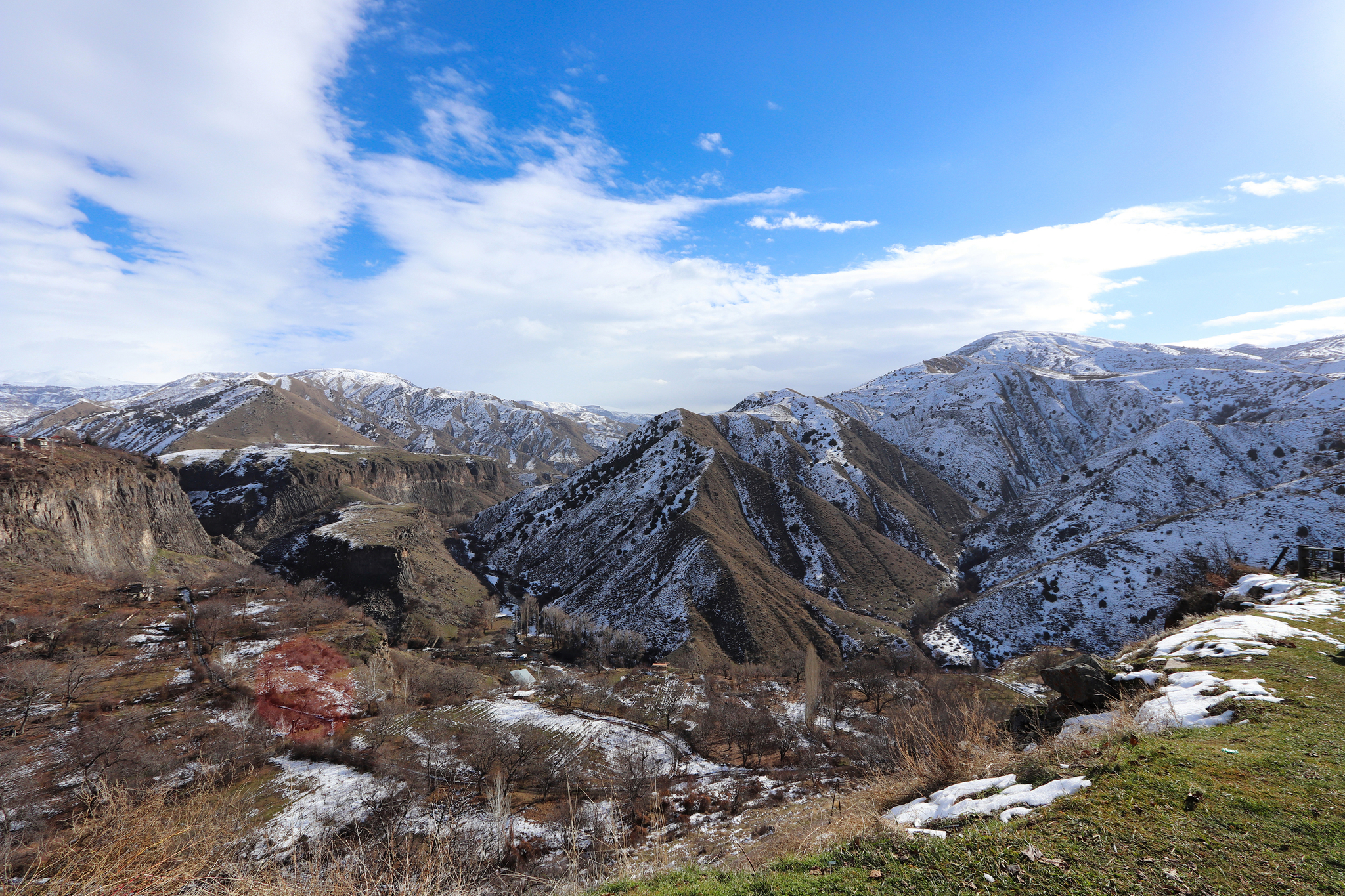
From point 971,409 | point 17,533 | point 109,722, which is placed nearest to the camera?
point 109,722

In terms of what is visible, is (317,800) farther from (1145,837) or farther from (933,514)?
(933,514)

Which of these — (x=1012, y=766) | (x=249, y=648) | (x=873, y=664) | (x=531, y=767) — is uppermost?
(x=1012, y=766)

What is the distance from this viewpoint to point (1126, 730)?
32.6 feet

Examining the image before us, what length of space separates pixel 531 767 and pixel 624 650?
3608cm

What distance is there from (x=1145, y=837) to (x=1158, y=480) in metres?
134

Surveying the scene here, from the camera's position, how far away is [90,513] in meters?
75.7

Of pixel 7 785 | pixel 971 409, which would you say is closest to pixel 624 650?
pixel 7 785

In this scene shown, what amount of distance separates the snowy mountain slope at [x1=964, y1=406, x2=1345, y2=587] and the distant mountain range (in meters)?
0.47

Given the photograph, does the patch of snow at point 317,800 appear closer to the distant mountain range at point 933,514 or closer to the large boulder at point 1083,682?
the large boulder at point 1083,682

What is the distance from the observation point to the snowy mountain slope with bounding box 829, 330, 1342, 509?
476 ft

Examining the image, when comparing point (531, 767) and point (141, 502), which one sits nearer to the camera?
point (531, 767)

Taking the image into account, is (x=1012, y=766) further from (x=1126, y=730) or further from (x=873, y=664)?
(x=873, y=664)

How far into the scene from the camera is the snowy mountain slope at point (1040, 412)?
145125 mm

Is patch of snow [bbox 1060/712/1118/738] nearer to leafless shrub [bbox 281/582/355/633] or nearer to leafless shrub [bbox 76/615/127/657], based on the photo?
leafless shrub [bbox 76/615/127/657]
